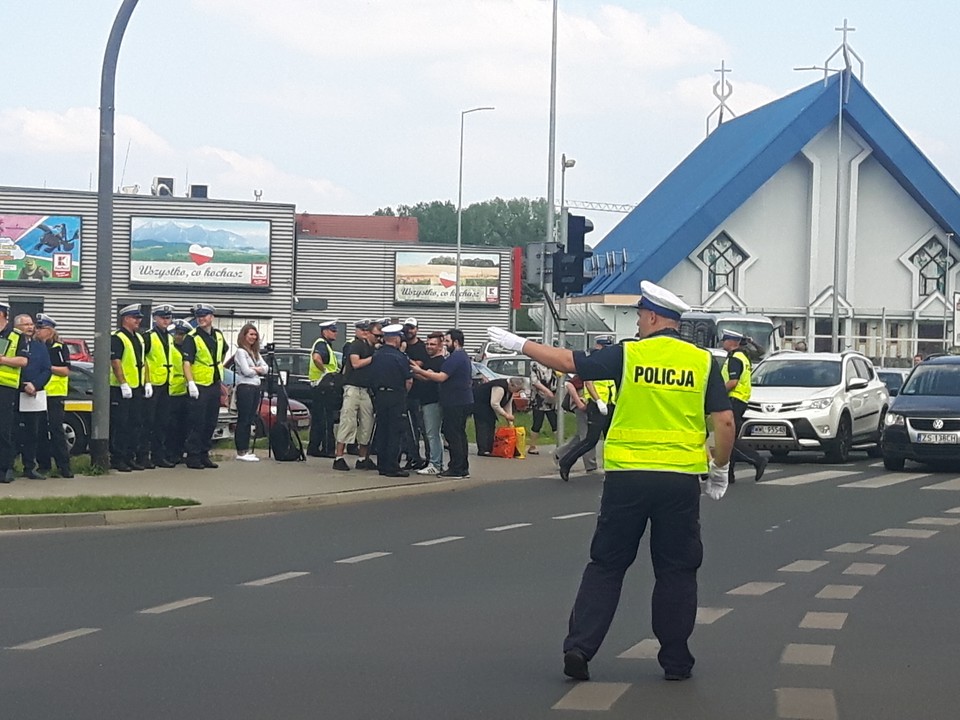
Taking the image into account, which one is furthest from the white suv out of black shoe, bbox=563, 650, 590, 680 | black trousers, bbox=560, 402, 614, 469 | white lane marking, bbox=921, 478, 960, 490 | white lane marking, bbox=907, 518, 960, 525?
black shoe, bbox=563, 650, 590, 680

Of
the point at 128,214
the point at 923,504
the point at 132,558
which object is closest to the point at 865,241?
the point at 128,214

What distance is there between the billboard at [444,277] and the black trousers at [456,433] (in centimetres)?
4506

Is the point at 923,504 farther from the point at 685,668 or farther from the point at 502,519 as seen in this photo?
the point at 685,668

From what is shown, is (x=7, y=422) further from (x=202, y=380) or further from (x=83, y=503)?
(x=202, y=380)

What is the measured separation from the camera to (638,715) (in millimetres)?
6777

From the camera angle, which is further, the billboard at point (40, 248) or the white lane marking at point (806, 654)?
the billboard at point (40, 248)

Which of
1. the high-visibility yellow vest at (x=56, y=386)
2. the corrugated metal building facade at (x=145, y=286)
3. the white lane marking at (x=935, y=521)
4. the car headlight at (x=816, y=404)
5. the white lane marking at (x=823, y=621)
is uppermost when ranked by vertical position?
the corrugated metal building facade at (x=145, y=286)

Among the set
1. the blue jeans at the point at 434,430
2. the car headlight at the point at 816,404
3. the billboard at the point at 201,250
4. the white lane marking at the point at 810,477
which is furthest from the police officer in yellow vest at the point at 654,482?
the billboard at the point at 201,250

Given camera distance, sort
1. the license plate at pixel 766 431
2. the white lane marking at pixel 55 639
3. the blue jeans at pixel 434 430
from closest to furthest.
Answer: the white lane marking at pixel 55 639 < the blue jeans at pixel 434 430 < the license plate at pixel 766 431

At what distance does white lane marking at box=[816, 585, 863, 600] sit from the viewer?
10271mm

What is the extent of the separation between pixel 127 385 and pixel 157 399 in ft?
1.62

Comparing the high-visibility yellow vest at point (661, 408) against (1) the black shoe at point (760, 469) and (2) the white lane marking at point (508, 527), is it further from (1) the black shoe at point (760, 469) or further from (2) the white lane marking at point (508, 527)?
(1) the black shoe at point (760, 469)

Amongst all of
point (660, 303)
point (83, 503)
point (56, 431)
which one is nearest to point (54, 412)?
point (56, 431)

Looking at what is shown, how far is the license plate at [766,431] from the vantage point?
949 inches
